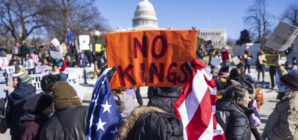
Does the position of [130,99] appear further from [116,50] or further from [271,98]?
A: [271,98]

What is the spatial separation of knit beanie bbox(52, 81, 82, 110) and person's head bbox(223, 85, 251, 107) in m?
1.65

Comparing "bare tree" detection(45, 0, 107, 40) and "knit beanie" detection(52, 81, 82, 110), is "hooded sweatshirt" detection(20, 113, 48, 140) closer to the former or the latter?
"knit beanie" detection(52, 81, 82, 110)

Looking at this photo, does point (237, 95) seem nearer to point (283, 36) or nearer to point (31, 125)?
point (283, 36)

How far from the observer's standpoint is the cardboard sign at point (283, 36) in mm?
3430

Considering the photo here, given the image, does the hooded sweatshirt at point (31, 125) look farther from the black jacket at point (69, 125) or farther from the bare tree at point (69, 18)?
the bare tree at point (69, 18)

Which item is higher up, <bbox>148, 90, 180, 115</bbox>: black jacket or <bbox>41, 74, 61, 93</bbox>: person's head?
<bbox>41, 74, 61, 93</bbox>: person's head

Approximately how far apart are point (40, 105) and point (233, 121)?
6.83 feet

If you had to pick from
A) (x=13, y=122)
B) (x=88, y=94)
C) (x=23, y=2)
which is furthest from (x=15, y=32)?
(x=13, y=122)

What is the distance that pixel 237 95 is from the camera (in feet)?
8.31

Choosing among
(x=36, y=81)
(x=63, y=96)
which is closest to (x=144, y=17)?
(x=36, y=81)

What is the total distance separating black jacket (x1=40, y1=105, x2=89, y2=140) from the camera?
201 centimetres

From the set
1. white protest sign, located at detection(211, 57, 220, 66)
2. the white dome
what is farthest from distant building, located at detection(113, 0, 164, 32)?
white protest sign, located at detection(211, 57, 220, 66)

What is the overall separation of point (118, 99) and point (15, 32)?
104 feet

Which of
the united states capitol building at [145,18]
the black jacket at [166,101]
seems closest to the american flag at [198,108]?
the black jacket at [166,101]
